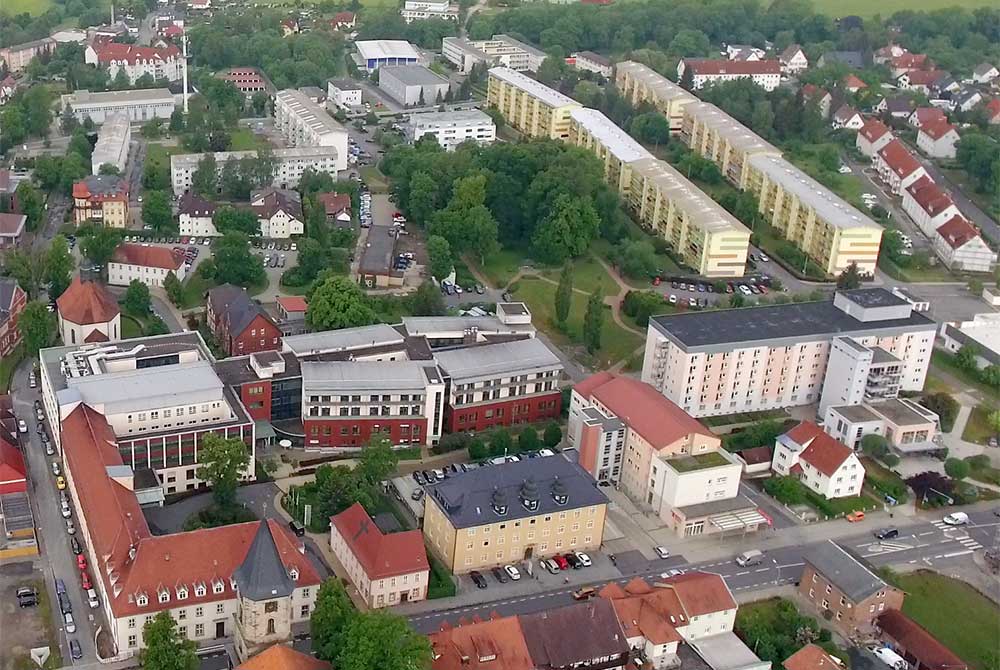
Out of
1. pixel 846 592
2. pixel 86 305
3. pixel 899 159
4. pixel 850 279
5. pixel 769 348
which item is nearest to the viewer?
pixel 846 592

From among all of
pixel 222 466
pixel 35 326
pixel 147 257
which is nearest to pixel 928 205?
pixel 147 257

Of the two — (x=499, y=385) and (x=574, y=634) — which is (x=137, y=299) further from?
(x=574, y=634)

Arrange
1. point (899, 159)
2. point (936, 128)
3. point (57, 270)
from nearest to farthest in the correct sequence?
point (57, 270), point (899, 159), point (936, 128)

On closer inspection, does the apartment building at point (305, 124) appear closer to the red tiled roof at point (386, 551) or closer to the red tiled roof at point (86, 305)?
the red tiled roof at point (86, 305)

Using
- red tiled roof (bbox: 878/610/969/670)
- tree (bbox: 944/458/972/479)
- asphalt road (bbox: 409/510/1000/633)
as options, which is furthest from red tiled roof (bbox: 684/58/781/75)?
red tiled roof (bbox: 878/610/969/670)

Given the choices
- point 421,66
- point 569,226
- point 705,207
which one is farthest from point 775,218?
point 421,66

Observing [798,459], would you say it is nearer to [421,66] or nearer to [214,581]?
[214,581]
